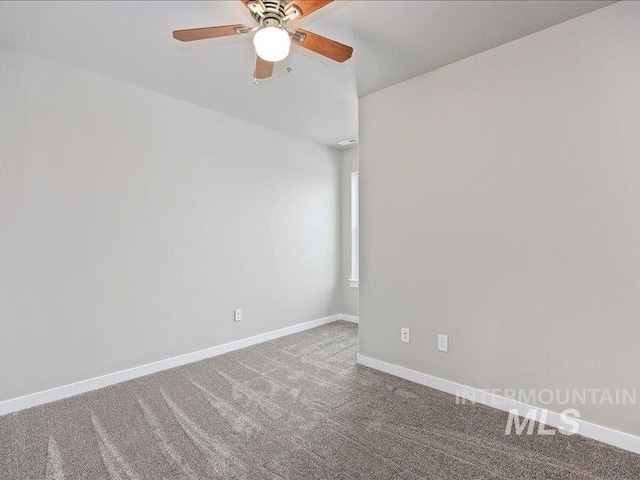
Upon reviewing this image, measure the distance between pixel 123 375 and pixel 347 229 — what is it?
317 cm

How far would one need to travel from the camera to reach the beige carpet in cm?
167

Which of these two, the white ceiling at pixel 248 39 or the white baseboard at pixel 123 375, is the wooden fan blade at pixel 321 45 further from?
the white baseboard at pixel 123 375

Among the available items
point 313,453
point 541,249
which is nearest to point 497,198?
point 541,249

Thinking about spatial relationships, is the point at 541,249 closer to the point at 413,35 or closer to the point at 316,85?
the point at 413,35

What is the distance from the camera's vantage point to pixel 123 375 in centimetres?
271

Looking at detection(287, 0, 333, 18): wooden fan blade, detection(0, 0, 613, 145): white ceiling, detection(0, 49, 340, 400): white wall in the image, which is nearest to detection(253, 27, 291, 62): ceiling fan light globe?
detection(287, 0, 333, 18): wooden fan blade

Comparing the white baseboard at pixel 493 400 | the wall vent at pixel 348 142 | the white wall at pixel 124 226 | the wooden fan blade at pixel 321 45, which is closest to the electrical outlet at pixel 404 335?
Result: the white baseboard at pixel 493 400

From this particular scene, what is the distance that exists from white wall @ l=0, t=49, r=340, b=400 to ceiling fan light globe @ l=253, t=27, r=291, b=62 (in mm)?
1753

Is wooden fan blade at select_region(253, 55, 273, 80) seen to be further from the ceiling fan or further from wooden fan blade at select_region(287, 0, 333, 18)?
wooden fan blade at select_region(287, 0, 333, 18)

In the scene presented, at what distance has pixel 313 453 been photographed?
1.80m

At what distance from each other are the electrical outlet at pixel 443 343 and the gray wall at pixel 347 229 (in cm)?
216

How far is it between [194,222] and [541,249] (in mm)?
2871

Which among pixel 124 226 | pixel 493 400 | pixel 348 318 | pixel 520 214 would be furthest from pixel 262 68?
pixel 348 318

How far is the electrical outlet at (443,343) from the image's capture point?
2527 mm
